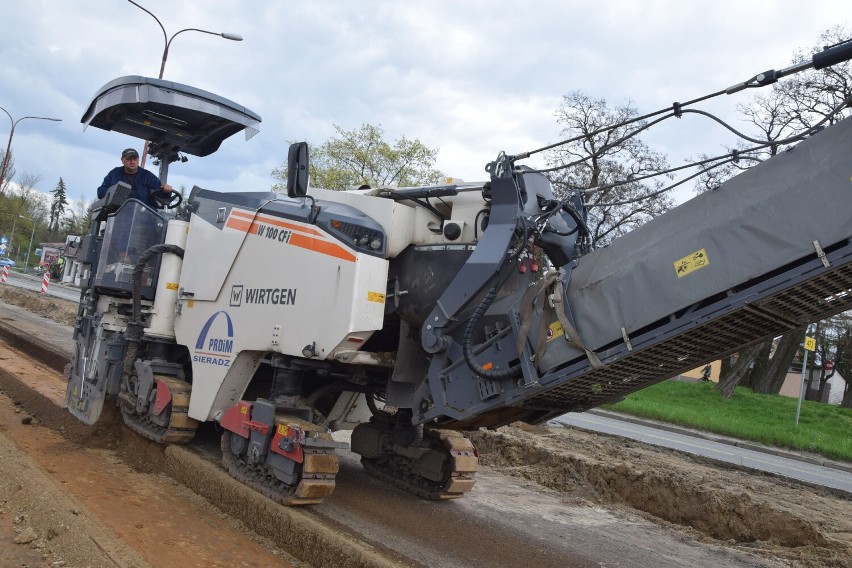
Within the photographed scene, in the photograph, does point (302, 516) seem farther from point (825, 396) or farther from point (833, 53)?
point (825, 396)

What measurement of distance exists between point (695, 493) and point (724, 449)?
8.50 metres

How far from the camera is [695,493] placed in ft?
23.4

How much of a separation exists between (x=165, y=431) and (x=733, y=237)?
519 centimetres

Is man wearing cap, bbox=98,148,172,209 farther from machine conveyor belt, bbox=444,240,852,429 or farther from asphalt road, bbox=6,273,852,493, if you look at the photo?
asphalt road, bbox=6,273,852,493

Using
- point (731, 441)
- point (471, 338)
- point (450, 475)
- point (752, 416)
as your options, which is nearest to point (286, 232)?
point (471, 338)

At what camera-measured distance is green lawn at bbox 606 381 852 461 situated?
16.4m

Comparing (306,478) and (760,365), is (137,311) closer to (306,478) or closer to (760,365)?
(306,478)

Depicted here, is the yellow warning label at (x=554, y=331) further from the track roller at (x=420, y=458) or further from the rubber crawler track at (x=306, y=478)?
the track roller at (x=420, y=458)

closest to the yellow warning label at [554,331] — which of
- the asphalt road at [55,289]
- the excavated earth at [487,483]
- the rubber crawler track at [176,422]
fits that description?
the excavated earth at [487,483]

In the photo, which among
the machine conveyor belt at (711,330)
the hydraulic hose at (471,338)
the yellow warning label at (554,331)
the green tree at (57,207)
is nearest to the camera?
the machine conveyor belt at (711,330)

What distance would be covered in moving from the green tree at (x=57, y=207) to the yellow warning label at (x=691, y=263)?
10138 centimetres

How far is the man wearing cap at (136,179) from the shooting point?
8.02 meters

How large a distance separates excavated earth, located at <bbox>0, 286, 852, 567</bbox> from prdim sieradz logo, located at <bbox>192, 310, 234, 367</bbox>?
863 mm

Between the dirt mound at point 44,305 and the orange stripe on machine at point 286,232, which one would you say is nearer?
the orange stripe on machine at point 286,232
